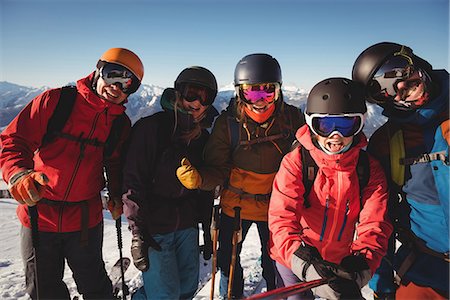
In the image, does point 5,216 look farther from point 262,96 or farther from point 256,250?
point 262,96

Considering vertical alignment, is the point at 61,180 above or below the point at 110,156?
below

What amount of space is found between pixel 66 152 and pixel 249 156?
79.4 inches

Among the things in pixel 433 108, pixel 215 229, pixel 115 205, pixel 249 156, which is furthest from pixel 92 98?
pixel 433 108

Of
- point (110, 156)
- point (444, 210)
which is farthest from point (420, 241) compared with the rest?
point (110, 156)

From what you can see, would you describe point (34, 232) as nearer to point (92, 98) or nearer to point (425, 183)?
point (92, 98)

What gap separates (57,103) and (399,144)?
350cm

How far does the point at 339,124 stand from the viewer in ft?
8.27

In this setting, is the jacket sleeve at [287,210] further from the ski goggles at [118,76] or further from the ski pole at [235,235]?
the ski goggles at [118,76]

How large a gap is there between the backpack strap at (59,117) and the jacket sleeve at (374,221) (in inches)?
122

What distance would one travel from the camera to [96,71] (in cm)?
328

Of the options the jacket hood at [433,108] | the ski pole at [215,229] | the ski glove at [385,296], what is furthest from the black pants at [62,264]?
the jacket hood at [433,108]

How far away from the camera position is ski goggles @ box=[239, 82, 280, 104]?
3506mm

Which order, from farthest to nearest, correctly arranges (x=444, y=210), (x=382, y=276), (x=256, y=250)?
(x=256, y=250), (x=382, y=276), (x=444, y=210)

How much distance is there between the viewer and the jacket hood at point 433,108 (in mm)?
2611
